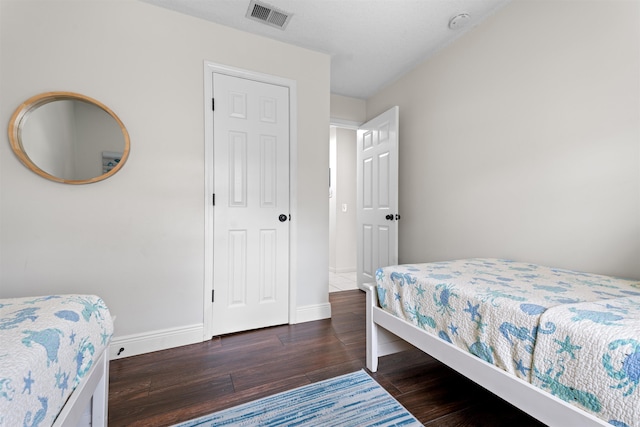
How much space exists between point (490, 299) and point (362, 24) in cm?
213

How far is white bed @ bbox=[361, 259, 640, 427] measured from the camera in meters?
0.81

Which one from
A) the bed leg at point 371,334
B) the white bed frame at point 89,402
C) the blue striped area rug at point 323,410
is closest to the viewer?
the white bed frame at point 89,402

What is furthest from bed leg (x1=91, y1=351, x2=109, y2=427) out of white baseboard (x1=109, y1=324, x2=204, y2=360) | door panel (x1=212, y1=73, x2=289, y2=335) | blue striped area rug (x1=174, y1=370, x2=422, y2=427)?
door panel (x1=212, y1=73, x2=289, y2=335)

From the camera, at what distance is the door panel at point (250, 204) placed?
2.17 m

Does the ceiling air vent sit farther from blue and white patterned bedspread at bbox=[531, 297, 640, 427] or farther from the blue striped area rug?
the blue striped area rug

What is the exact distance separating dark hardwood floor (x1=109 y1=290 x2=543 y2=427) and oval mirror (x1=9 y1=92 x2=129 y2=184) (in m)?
1.26

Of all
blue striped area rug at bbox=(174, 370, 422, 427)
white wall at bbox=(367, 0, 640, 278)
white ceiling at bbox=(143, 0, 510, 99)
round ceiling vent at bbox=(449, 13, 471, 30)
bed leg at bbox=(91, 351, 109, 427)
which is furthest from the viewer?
round ceiling vent at bbox=(449, 13, 471, 30)

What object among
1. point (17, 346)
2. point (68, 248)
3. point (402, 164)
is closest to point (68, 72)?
point (68, 248)

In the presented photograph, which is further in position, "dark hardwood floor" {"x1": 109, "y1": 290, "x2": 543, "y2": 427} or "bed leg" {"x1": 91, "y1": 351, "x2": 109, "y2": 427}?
"dark hardwood floor" {"x1": 109, "y1": 290, "x2": 543, "y2": 427}

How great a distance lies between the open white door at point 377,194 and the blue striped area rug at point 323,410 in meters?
1.58

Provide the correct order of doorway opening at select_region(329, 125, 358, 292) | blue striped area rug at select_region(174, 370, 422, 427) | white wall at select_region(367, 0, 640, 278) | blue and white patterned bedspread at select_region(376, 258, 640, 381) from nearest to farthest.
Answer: blue and white patterned bedspread at select_region(376, 258, 640, 381) < blue striped area rug at select_region(174, 370, 422, 427) < white wall at select_region(367, 0, 640, 278) < doorway opening at select_region(329, 125, 358, 292)

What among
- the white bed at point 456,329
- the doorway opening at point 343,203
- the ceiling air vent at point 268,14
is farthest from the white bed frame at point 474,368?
the doorway opening at point 343,203

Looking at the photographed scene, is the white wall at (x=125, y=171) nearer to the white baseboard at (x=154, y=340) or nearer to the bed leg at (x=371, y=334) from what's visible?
the white baseboard at (x=154, y=340)

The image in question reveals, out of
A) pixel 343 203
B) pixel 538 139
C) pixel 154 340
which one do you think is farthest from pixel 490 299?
pixel 343 203
